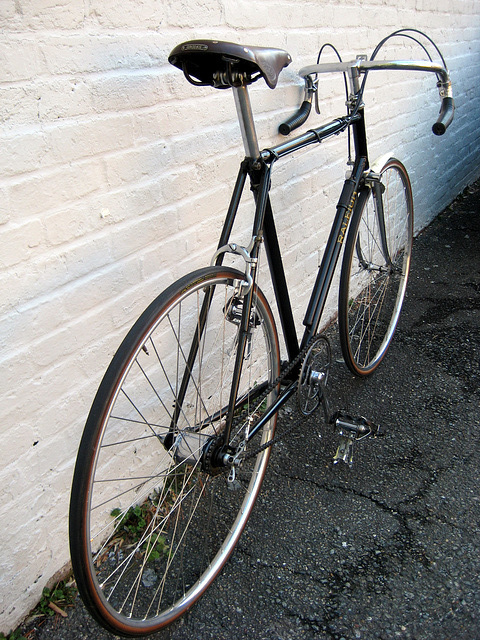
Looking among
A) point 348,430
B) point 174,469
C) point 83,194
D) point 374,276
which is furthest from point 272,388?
point 374,276

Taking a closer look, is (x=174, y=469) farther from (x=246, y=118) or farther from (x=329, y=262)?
(x=246, y=118)

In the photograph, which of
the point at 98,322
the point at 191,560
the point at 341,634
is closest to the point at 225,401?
the point at 191,560

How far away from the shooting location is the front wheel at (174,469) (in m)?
1.66

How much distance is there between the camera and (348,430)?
2193mm

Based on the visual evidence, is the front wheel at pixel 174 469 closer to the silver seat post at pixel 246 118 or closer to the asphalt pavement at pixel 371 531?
the asphalt pavement at pixel 371 531

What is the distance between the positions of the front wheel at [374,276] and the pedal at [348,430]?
376 millimetres

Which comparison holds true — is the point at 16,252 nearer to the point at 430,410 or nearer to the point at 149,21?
the point at 149,21

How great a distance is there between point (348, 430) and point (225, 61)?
1.38 m

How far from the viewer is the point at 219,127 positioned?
6.37ft

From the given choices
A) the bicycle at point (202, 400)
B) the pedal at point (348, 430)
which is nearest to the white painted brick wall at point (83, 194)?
the bicycle at point (202, 400)

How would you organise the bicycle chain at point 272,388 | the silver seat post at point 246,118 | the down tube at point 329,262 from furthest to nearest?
the down tube at point 329,262, the bicycle chain at point 272,388, the silver seat post at point 246,118

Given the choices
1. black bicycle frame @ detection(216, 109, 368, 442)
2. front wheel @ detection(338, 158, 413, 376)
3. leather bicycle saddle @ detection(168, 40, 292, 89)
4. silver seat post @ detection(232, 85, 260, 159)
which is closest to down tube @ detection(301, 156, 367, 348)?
black bicycle frame @ detection(216, 109, 368, 442)

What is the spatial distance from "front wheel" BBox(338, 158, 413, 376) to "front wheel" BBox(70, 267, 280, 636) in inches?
22.2

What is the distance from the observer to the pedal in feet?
7.12
